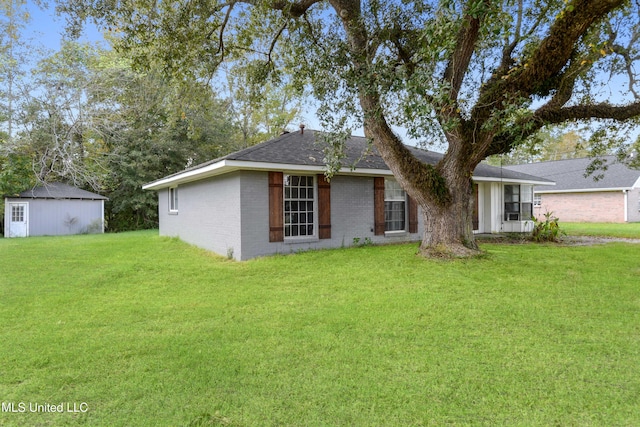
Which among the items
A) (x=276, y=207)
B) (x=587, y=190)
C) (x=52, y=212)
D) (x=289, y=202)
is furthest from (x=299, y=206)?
(x=587, y=190)

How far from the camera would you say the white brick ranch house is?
8586 mm

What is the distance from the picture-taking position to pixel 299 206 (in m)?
9.52

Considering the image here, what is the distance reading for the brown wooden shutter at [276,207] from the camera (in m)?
8.85

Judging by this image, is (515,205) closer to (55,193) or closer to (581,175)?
(581,175)

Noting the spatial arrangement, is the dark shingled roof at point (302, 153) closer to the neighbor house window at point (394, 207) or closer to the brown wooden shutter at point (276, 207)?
the brown wooden shutter at point (276, 207)

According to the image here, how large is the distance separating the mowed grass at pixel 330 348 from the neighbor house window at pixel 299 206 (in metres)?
2.74

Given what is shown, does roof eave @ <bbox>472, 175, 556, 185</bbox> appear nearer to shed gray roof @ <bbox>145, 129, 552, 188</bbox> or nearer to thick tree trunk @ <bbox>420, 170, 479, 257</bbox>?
shed gray roof @ <bbox>145, 129, 552, 188</bbox>

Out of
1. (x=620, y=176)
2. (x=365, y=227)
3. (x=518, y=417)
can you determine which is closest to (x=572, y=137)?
(x=620, y=176)

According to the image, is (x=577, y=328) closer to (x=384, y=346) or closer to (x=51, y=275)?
(x=384, y=346)

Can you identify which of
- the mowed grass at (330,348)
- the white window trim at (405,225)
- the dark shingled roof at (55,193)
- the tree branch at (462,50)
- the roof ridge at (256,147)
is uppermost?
the tree branch at (462,50)

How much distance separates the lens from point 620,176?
2197 cm

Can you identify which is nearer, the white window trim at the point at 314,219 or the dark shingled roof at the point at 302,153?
the dark shingled roof at the point at 302,153

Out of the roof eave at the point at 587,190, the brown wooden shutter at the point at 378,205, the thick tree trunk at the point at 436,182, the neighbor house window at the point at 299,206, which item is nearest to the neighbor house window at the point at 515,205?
the brown wooden shutter at the point at 378,205

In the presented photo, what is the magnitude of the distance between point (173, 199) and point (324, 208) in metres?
7.64
